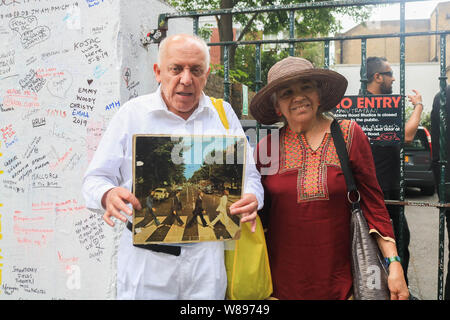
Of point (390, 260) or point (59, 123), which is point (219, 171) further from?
point (59, 123)

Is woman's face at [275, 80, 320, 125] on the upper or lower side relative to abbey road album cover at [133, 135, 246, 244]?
upper

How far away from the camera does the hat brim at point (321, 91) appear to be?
1950 millimetres

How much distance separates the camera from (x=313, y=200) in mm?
1929

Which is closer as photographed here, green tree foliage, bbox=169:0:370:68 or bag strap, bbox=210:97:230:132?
bag strap, bbox=210:97:230:132

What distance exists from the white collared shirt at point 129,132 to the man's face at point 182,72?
0.06 metres

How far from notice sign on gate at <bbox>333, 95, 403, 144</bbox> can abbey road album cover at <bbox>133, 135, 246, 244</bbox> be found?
4.09ft

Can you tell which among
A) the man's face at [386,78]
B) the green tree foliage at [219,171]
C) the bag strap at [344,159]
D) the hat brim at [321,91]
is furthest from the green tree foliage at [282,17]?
the green tree foliage at [219,171]

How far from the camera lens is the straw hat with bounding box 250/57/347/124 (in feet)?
6.40

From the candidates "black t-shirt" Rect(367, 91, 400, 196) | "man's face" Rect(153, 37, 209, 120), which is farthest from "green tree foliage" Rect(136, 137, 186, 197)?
"black t-shirt" Rect(367, 91, 400, 196)

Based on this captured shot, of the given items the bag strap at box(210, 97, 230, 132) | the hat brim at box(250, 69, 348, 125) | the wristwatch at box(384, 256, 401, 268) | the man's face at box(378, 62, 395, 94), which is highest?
the man's face at box(378, 62, 395, 94)

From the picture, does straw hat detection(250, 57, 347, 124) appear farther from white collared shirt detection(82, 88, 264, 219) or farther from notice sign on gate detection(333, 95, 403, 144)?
notice sign on gate detection(333, 95, 403, 144)

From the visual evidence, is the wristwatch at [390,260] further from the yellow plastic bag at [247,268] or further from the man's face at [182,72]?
the man's face at [182,72]
